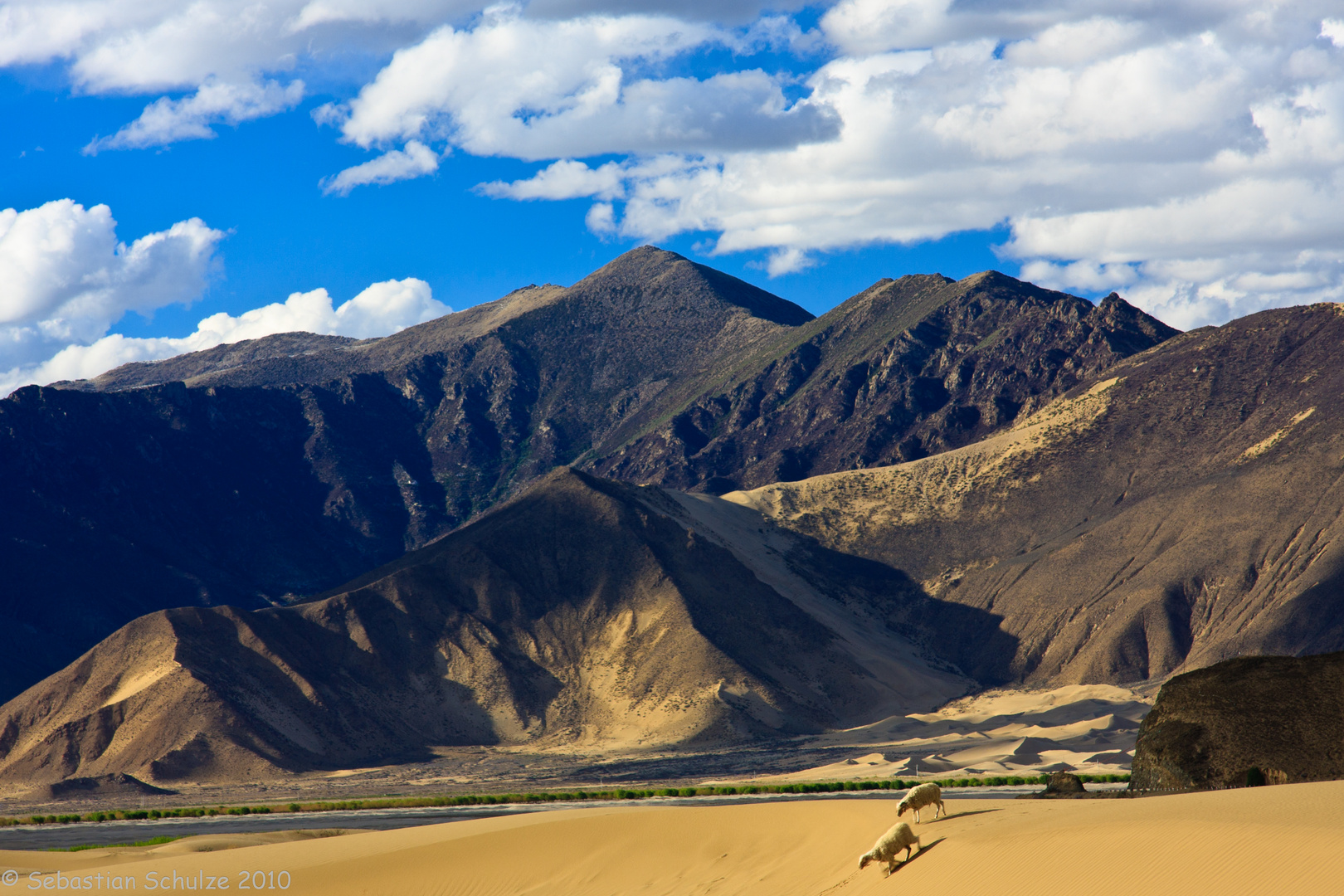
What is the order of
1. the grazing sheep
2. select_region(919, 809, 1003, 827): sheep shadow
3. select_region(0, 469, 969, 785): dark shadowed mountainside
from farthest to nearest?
select_region(0, 469, 969, 785): dark shadowed mountainside → select_region(919, 809, 1003, 827): sheep shadow → the grazing sheep

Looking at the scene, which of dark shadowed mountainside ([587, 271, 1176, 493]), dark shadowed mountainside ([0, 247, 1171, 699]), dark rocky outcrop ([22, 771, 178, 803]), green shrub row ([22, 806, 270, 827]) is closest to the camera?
green shrub row ([22, 806, 270, 827])

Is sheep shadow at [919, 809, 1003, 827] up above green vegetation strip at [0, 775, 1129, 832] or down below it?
above

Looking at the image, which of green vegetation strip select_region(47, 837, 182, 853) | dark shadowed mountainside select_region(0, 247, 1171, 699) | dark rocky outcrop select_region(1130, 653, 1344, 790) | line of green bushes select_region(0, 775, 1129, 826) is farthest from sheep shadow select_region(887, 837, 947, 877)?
dark shadowed mountainside select_region(0, 247, 1171, 699)

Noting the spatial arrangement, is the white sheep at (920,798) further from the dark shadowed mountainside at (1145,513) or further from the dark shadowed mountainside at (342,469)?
the dark shadowed mountainside at (342,469)

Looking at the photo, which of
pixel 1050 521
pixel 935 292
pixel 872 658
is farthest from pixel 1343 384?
pixel 935 292

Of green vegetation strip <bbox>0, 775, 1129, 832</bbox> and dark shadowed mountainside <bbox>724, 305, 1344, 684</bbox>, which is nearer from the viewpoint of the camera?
green vegetation strip <bbox>0, 775, 1129, 832</bbox>

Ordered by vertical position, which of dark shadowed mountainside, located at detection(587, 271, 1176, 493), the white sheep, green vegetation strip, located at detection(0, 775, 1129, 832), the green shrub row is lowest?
green vegetation strip, located at detection(0, 775, 1129, 832)

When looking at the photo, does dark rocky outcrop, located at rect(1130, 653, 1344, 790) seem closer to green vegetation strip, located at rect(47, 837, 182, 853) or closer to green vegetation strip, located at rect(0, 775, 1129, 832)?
green vegetation strip, located at rect(0, 775, 1129, 832)

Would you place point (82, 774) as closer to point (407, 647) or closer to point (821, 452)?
point (407, 647)
